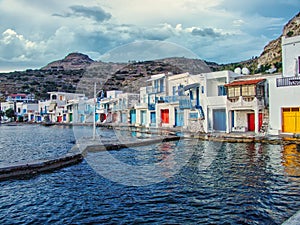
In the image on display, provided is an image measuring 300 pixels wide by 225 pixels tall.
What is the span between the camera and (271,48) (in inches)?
3054

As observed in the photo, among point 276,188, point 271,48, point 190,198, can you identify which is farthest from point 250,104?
point 271,48

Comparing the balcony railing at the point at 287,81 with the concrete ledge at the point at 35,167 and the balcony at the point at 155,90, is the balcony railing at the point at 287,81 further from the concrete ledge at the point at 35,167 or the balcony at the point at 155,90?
the balcony at the point at 155,90

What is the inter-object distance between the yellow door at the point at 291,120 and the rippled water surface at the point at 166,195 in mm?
8614

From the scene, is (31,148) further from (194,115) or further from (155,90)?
(155,90)

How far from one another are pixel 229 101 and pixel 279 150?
30.9ft

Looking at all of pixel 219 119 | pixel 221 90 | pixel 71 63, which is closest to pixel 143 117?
pixel 219 119

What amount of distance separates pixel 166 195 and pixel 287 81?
56.6 ft

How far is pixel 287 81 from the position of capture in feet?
71.9

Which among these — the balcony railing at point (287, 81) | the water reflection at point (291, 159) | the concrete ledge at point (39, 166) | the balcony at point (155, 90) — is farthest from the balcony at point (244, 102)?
the concrete ledge at point (39, 166)

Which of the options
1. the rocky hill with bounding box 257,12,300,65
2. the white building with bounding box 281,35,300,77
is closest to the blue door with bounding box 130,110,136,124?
the white building with bounding box 281,35,300,77

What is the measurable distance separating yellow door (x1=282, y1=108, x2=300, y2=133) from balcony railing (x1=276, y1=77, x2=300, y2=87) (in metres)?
1.95

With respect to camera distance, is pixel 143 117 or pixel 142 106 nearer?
pixel 142 106

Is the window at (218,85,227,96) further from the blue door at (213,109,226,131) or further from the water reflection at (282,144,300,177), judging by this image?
the water reflection at (282,144,300,177)

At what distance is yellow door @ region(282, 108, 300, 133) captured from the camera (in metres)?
21.6
